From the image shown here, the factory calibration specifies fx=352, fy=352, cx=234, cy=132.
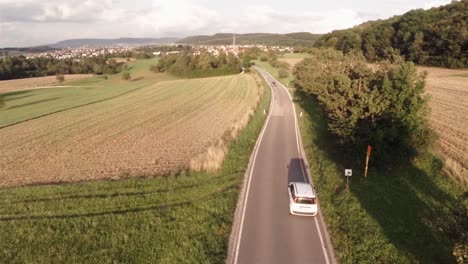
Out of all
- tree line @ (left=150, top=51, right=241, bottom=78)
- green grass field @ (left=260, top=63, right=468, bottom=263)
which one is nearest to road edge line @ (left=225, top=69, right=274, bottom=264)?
green grass field @ (left=260, top=63, right=468, bottom=263)

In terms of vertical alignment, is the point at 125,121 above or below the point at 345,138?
below

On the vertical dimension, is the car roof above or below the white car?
above

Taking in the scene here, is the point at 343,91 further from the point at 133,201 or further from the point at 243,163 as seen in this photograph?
the point at 133,201

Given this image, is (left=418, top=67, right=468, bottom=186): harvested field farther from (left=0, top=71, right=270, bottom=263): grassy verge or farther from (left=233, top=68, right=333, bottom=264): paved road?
(left=0, top=71, right=270, bottom=263): grassy verge

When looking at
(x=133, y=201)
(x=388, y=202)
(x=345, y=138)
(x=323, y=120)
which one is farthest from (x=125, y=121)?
(x=388, y=202)

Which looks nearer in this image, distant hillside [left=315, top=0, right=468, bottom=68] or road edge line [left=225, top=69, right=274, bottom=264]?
road edge line [left=225, top=69, right=274, bottom=264]

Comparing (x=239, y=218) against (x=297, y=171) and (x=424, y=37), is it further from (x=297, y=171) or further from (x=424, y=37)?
(x=424, y=37)
